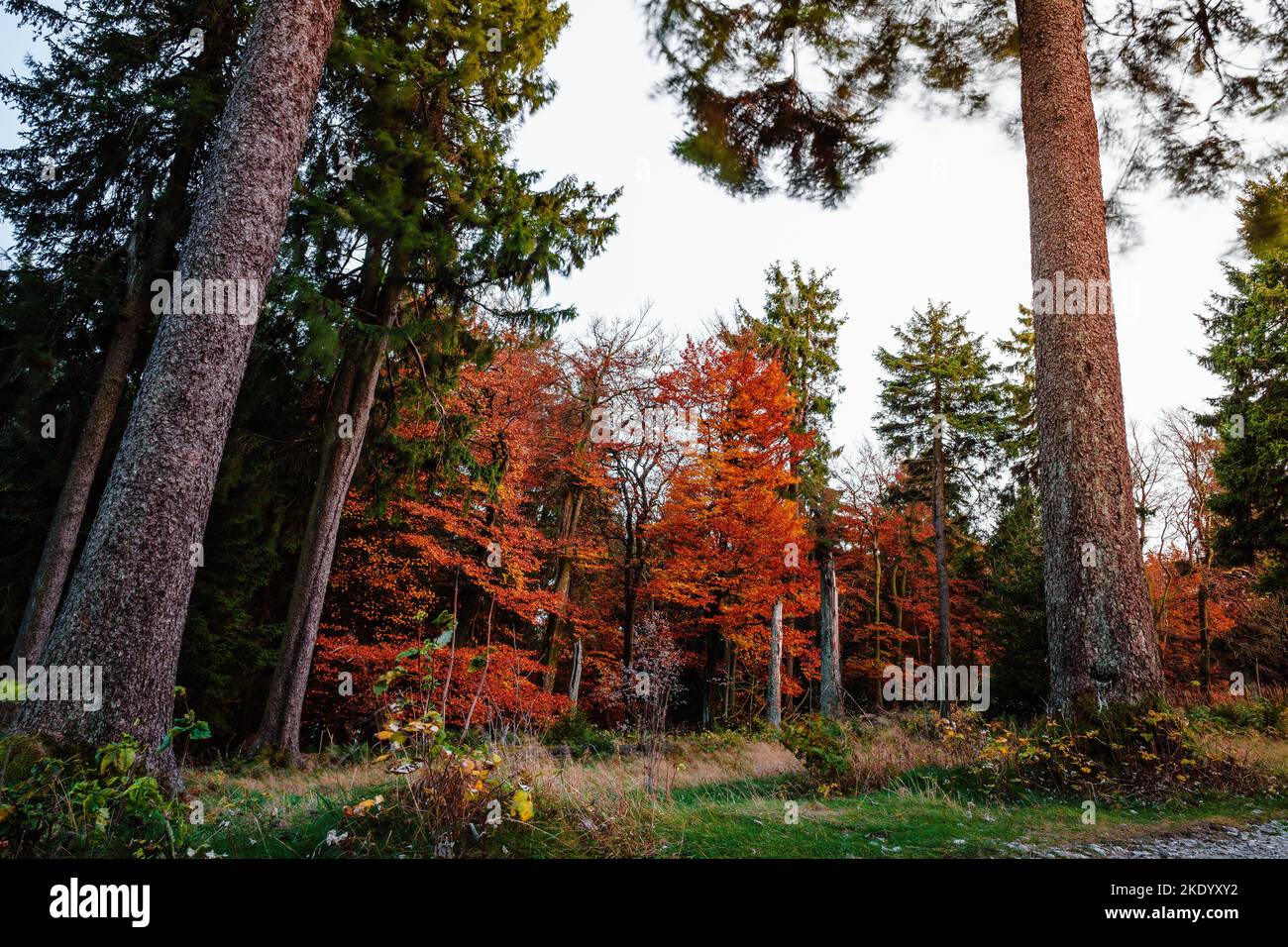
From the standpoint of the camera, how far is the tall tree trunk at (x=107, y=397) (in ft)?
25.6

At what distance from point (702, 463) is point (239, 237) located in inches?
479

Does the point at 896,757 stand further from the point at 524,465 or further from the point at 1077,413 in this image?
the point at 524,465

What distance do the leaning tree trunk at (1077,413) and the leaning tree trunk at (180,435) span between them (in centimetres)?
678

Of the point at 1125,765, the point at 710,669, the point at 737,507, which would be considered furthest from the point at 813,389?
the point at 1125,765

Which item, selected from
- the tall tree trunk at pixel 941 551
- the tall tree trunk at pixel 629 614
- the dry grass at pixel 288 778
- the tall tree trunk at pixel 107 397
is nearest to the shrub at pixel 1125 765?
the dry grass at pixel 288 778

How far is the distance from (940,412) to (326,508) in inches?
742

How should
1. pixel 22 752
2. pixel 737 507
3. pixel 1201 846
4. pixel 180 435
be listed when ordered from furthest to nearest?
pixel 737 507
pixel 180 435
pixel 1201 846
pixel 22 752

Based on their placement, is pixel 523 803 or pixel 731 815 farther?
pixel 731 815

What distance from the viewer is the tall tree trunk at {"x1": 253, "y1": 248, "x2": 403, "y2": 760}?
8508 millimetres

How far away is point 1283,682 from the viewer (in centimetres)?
1656

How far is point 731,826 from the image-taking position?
3.39 metres

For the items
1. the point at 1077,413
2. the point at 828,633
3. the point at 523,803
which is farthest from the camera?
the point at 828,633
